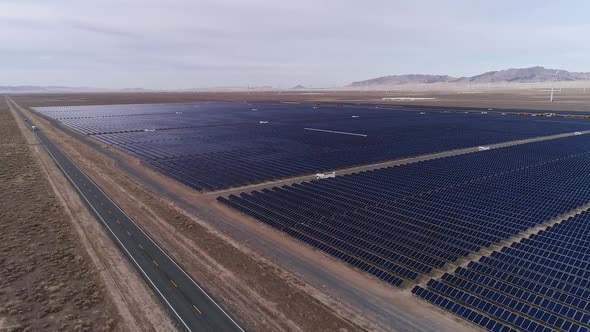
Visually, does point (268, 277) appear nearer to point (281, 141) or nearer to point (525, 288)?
point (525, 288)

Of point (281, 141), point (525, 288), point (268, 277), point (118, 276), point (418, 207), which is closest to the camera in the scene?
point (525, 288)

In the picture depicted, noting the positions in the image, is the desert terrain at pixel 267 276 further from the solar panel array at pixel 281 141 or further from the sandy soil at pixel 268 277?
the solar panel array at pixel 281 141

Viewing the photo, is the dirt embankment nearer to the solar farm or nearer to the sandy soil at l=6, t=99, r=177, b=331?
the sandy soil at l=6, t=99, r=177, b=331

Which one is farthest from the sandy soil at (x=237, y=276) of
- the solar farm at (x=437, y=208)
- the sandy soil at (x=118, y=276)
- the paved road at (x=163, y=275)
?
the solar farm at (x=437, y=208)

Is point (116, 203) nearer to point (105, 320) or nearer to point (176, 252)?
point (176, 252)

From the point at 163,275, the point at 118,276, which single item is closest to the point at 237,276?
the point at 163,275

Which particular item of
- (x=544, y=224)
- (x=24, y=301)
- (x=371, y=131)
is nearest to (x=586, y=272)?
(x=544, y=224)
